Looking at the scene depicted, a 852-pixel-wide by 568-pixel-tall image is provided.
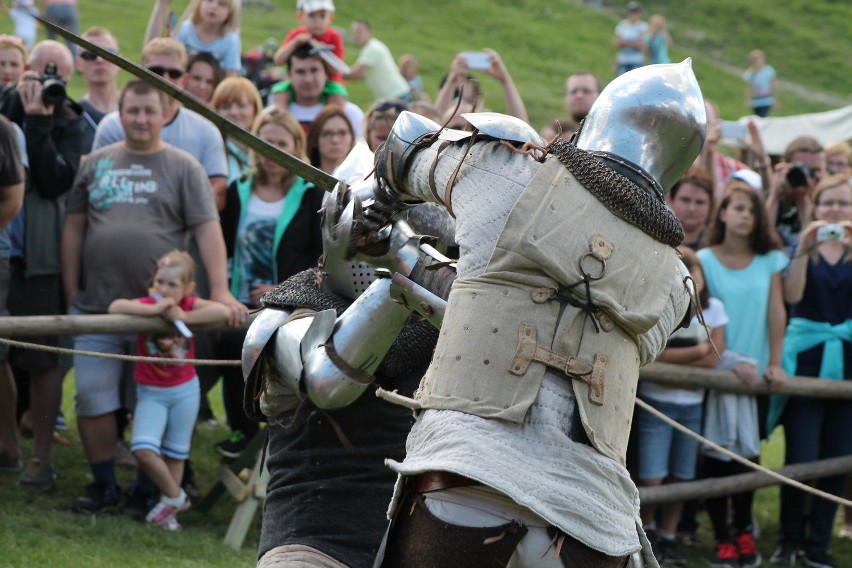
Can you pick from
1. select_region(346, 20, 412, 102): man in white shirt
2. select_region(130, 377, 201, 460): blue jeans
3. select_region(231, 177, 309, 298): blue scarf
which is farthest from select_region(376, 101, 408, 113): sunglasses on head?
select_region(346, 20, 412, 102): man in white shirt

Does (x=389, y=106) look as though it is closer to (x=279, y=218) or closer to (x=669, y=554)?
(x=279, y=218)

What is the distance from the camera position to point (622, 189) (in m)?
2.94

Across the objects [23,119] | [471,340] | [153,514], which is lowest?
[153,514]

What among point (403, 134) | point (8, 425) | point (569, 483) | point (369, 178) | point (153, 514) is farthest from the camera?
point (8, 425)

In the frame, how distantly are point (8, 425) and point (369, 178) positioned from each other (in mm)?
3285

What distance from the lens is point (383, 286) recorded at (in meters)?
3.33

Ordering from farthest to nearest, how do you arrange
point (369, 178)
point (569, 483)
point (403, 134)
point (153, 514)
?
1. point (153, 514)
2. point (369, 178)
3. point (403, 134)
4. point (569, 483)

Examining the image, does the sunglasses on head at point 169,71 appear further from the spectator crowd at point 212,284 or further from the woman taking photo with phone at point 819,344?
the woman taking photo with phone at point 819,344

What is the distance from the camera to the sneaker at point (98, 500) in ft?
19.1

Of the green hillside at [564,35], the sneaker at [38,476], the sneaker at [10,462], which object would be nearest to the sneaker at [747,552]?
the sneaker at [38,476]

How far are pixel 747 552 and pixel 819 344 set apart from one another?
108cm

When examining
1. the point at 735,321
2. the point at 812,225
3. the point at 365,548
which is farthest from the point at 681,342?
the point at 365,548

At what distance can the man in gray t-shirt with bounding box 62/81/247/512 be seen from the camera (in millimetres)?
5914

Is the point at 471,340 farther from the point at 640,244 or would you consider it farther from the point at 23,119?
the point at 23,119
